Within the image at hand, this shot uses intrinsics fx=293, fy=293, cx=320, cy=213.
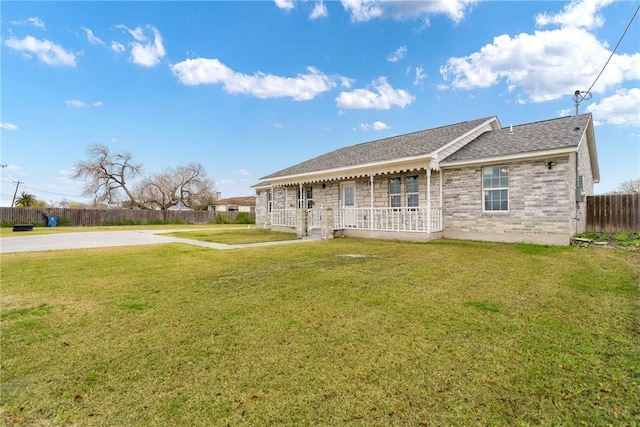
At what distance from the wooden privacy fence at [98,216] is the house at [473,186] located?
24565 mm

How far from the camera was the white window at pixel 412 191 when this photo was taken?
12.3m

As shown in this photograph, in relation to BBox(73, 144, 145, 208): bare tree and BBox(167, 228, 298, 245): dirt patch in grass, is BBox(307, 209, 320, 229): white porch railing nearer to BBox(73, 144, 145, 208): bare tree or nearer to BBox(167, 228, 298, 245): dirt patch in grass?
BBox(167, 228, 298, 245): dirt patch in grass

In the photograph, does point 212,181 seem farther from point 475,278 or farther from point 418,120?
point 475,278

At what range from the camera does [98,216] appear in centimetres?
2936

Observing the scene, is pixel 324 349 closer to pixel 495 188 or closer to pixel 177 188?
pixel 495 188

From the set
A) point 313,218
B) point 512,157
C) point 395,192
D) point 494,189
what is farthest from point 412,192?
point 313,218

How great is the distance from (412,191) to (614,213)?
25.1 ft

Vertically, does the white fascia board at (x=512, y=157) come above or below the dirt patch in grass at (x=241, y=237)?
above

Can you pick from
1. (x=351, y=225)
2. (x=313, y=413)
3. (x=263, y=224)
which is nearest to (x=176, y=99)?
(x=263, y=224)

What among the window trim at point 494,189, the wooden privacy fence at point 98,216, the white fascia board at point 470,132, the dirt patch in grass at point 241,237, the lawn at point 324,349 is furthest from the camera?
the wooden privacy fence at point 98,216

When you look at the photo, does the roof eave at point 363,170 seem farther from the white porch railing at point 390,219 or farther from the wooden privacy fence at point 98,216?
the wooden privacy fence at point 98,216

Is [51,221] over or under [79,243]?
over

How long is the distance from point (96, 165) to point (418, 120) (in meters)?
40.9

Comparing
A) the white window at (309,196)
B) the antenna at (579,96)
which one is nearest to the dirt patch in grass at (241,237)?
the white window at (309,196)
